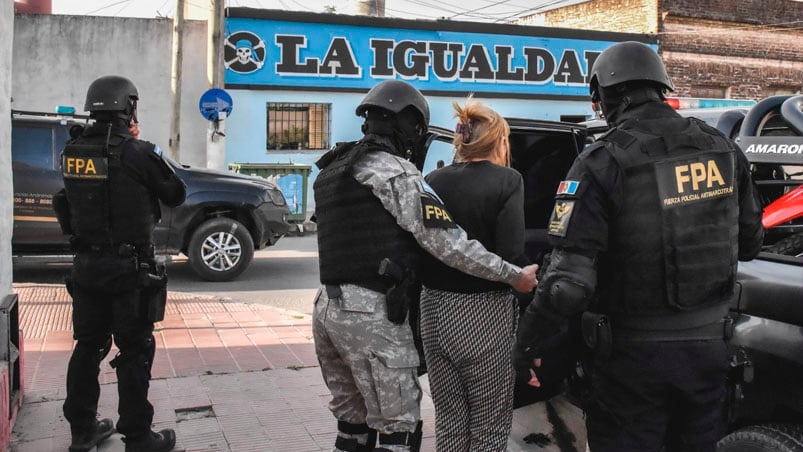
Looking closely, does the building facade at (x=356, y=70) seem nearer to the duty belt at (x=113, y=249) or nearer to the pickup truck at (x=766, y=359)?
the duty belt at (x=113, y=249)

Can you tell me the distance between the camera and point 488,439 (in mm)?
3111

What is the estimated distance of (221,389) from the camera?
5.02m

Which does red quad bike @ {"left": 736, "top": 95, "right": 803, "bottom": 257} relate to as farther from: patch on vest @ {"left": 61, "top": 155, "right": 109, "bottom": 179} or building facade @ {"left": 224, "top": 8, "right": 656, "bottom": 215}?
building facade @ {"left": 224, "top": 8, "right": 656, "bottom": 215}

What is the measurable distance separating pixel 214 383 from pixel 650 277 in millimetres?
3471

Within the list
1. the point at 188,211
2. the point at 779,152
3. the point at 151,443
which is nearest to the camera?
the point at 779,152

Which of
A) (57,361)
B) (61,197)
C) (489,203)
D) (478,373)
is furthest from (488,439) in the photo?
(57,361)

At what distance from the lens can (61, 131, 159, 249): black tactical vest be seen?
374 cm

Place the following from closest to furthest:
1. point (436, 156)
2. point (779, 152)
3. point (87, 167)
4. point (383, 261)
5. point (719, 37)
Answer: point (383, 261) → point (779, 152) → point (87, 167) → point (436, 156) → point (719, 37)

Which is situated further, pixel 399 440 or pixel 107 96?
pixel 107 96

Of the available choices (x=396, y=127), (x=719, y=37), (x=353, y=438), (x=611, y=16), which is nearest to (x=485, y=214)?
(x=396, y=127)

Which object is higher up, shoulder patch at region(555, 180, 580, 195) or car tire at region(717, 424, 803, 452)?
shoulder patch at region(555, 180, 580, 195)

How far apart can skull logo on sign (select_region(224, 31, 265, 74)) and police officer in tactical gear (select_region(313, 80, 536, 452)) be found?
14525 mm

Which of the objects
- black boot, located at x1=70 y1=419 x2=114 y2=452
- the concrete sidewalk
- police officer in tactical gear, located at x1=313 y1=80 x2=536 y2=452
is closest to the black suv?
the concrete sidewalk

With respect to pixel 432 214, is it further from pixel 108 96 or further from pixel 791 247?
pixel 108 96
